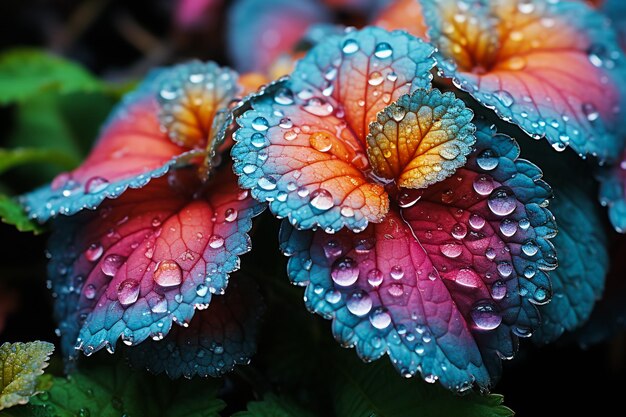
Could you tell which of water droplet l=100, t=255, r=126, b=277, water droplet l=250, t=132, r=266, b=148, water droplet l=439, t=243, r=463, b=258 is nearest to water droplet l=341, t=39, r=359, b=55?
water droplet l=250, t=132, r=266, b=148

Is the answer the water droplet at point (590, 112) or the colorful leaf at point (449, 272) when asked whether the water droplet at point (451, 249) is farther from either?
the water droplet at point (590, 112)

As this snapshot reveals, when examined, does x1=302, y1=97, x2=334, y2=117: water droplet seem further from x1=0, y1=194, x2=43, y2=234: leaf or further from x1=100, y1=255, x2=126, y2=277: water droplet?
x1=0, y1=194, x2=43, y2=234: leaf

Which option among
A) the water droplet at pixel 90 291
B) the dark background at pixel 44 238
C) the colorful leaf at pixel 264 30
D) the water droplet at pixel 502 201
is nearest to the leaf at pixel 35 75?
the dark background at pixel 44 238

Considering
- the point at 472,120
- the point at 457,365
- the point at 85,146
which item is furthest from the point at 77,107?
the point at 457,365

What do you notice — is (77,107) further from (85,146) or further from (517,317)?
(517,317)

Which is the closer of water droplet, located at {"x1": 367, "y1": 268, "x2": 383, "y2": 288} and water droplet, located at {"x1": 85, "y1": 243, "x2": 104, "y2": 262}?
water droplet, located at {"x1": 367, "y1": 268, "x2": 383, "y2": 288}

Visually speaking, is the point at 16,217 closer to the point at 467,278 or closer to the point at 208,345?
the point at 208,345
